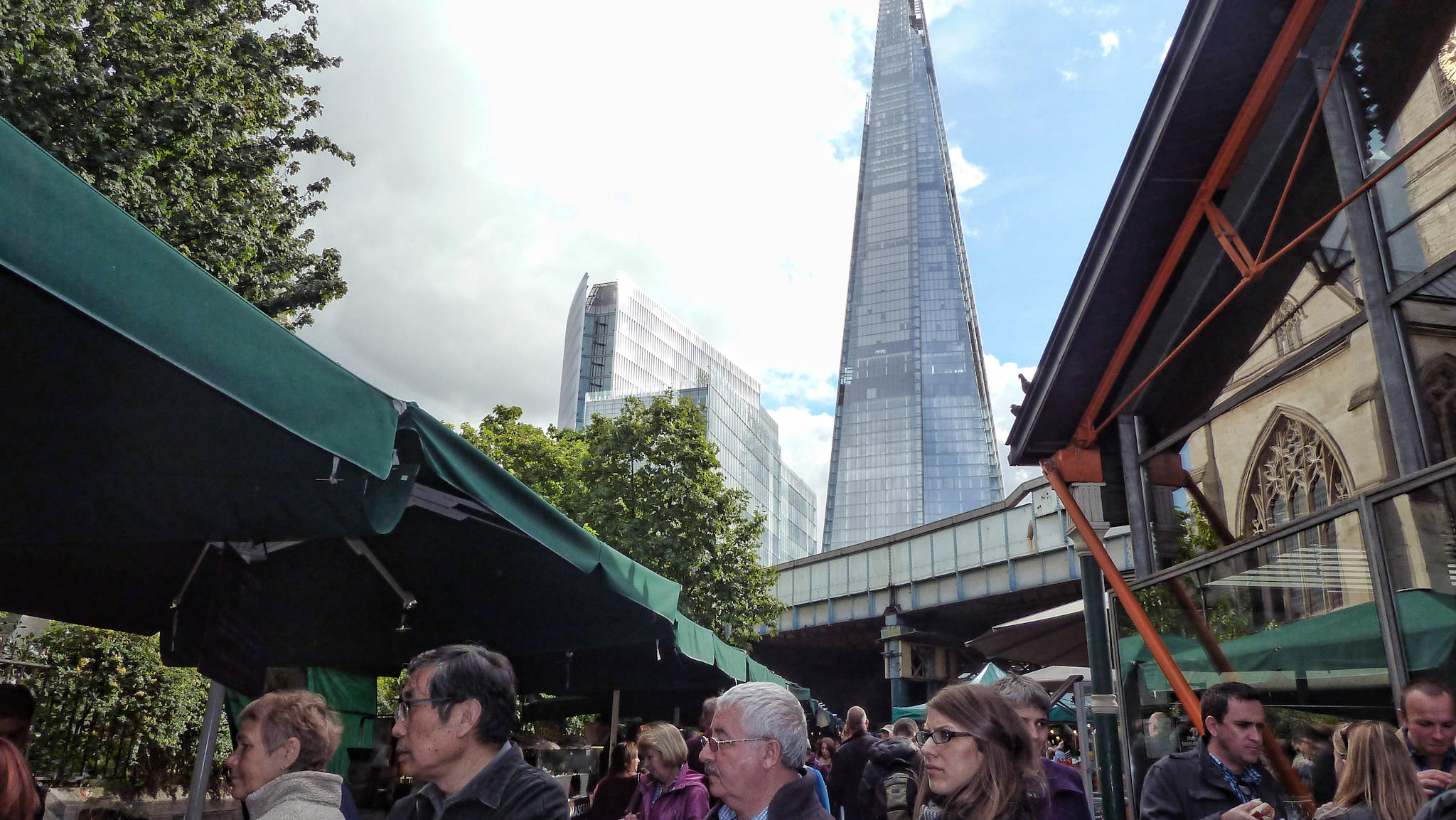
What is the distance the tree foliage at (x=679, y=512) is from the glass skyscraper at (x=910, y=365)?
423 ft

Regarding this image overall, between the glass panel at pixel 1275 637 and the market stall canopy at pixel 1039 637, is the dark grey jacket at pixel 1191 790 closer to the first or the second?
the glass panel at pixel 1275 637

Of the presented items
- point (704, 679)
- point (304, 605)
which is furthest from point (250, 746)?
point (704, 679)

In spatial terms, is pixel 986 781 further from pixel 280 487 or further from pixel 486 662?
pixel 280 487

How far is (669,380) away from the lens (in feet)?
444

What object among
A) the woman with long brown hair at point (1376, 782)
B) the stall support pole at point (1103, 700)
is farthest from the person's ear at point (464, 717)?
the stall support pole at point (1103, 700)

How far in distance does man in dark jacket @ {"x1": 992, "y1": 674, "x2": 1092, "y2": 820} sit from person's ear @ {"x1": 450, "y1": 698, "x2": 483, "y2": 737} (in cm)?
156

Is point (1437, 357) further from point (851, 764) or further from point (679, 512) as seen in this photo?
point (679, 512)

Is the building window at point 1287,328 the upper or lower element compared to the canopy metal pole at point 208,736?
→ upper

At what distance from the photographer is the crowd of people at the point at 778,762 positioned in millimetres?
2566

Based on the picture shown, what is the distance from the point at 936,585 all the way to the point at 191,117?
105ft

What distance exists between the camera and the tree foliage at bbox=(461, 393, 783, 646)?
20.6m

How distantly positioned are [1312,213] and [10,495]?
21.3 feet

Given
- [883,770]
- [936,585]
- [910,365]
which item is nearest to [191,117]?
[883,770]

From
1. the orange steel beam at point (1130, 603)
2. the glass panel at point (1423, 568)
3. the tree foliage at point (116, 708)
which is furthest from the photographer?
the tree foliage at point (116, 708)
